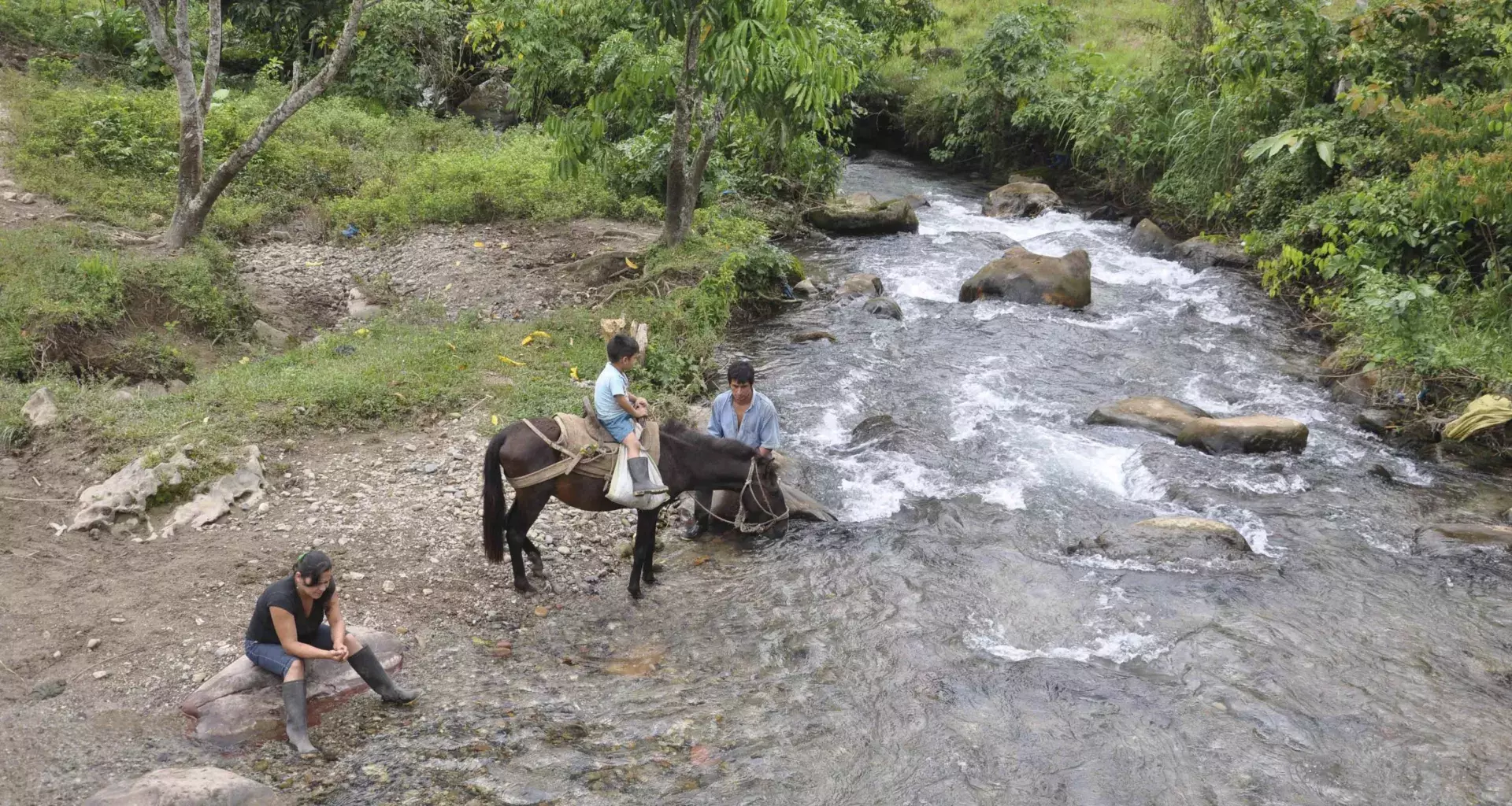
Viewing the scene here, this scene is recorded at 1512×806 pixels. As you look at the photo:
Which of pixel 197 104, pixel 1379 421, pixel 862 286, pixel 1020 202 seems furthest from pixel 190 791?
pixel 1020 202

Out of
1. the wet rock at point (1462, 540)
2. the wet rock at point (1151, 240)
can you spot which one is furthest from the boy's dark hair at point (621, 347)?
the wet rock at point (1151, 240)

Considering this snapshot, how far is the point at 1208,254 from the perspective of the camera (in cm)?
1655

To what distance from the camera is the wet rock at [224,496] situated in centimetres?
762

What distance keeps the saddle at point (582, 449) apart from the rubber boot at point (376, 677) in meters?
1.75

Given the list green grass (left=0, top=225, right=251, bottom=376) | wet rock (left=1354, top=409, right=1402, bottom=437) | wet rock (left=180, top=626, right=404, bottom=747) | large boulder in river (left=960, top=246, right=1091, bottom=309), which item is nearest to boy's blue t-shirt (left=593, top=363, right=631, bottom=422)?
wet rock (left=180, top=626, right=404, bottom=747)

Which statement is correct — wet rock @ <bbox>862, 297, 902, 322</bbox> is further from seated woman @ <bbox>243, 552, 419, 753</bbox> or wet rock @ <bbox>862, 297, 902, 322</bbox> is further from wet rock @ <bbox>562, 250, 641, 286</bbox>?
seated woman @ <bbox>243, 552, 419, 753</bbox>

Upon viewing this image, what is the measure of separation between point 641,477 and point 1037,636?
3182 mm

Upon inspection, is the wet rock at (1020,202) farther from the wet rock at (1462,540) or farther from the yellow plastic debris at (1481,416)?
the wet rock at (1462,540)

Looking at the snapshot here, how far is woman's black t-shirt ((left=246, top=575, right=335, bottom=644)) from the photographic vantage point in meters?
5.58

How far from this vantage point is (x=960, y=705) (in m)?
6.58

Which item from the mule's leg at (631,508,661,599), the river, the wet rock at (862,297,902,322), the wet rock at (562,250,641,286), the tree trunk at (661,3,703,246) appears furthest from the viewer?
the wet rock at (862,297,902,322)

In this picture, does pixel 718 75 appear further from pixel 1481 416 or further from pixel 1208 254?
pixel 1208 254

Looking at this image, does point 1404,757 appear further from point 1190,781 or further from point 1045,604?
point 1045,604

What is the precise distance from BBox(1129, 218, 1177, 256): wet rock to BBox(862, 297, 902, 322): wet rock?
5797 mm
